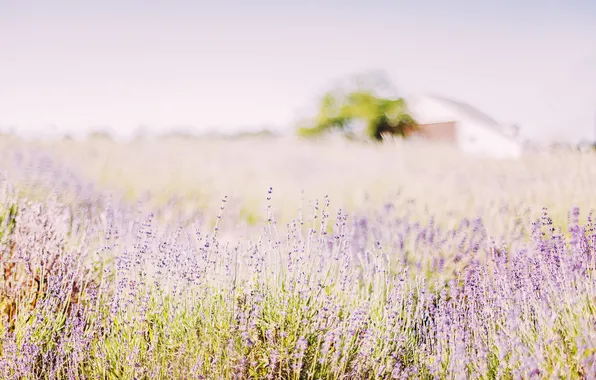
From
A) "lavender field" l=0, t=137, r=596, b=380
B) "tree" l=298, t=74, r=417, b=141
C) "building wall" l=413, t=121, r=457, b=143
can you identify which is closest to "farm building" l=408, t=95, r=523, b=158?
"building wall" l=413, t=121, r=457, b=143

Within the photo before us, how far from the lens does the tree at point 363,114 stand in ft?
48.2

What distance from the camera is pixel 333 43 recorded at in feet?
12.5

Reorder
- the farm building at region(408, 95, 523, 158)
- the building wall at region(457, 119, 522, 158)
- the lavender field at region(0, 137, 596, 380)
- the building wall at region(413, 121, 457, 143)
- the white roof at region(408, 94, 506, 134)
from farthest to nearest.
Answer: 1. the building wall at region(413, 121, 457, 143)
2. the white roof at region(408, 94, 506, 134)
3. the farm building at region(408, 95, 523, 158)
4. the building wall at region(457, 119, 522, 158)
5. the lavender field at region(0, 137, 596, 380)

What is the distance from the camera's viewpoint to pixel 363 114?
14805 millimetres

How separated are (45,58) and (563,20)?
12.0ft

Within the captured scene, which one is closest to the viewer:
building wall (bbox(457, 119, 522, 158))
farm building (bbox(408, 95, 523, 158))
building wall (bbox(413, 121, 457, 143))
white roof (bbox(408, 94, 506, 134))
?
building wall (bbox(457, 119, 522, 158))

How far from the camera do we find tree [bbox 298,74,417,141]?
14688 millimetres

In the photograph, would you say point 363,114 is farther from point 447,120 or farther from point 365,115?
point 447,120

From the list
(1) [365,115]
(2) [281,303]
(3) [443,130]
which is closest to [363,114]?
(1) [365,115]

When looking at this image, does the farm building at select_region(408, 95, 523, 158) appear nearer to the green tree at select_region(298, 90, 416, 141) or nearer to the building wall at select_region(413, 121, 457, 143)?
the building wall at select_region(413, 121, 457, 143)

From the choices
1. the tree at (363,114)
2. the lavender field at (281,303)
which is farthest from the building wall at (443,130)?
the lavender field at (281,303)

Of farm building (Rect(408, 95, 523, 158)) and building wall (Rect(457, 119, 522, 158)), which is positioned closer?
building wall (Rect(457, 119, 522, 158))

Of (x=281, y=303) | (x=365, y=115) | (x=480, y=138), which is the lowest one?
(x=281, y=303)

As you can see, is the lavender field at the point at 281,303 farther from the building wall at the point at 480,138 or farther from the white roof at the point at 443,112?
the white roof at the point at 443,112
